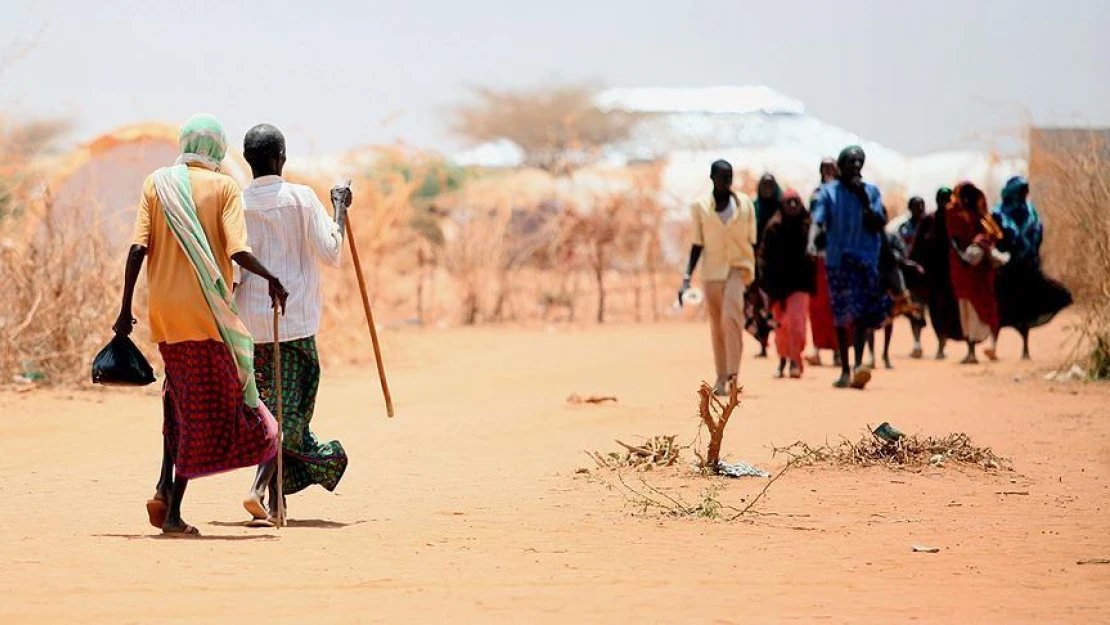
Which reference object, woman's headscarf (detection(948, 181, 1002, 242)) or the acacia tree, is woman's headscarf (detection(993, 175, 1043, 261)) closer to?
woman's headscarf (detection(948, 181, 1002, 242))

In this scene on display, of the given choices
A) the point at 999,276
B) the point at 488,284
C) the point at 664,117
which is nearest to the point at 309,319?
the point at 999,276

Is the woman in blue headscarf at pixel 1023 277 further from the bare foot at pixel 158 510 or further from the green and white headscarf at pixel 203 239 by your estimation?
the bare foot at pixel 158 510

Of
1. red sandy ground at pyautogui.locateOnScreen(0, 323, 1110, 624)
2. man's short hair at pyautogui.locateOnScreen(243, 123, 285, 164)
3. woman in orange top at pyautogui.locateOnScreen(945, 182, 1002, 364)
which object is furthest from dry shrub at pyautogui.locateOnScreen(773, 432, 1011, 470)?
woman in orange top at pyautogui.locateOnScreen(945, 182, 1002, 364)

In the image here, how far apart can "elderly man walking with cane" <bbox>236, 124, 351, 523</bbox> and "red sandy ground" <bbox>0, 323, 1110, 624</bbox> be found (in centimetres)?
30

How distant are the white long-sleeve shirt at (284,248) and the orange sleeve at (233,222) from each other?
13.7 inches

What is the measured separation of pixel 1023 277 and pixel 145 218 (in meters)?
12.7

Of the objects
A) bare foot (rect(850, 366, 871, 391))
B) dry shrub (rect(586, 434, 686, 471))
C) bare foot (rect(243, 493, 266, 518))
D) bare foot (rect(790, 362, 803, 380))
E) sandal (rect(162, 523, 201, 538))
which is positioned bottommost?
bare foot (rect(790, 362, 803, 380))

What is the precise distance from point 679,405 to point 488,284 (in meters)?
13.8

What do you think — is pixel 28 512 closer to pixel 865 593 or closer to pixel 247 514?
pixel 247 514

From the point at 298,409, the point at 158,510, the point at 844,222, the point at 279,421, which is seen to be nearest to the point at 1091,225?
the point at 844,222

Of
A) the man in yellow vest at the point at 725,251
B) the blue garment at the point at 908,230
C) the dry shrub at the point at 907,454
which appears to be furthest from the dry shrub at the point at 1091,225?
the dry shrub at the point at 907,454

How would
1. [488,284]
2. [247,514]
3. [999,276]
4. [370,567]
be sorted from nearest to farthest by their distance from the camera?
1. [370,567]
2. [247,514]
3. [999,276]
4. [488,284]

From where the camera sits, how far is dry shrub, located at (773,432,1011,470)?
9.39 meters

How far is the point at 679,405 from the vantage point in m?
13.2
